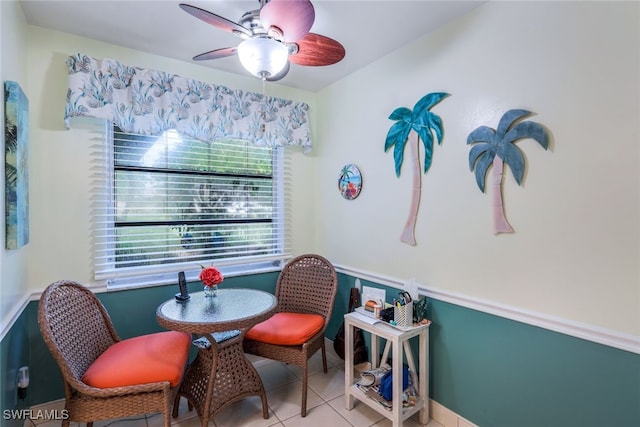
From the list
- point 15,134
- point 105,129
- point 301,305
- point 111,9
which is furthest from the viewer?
point 301,305

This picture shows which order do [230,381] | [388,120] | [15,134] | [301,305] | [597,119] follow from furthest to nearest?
1. [301,305]
2. [388,120]
3. [230,381]
4. [15,134]
5. [597,119]

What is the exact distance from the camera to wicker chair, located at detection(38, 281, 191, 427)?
5.27 feet

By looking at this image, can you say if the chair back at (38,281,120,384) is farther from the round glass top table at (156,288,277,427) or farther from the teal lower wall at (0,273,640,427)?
the round glass top table at (156,288,277,427)

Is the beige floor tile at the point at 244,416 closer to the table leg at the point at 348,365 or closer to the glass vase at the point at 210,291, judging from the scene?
the table leg at the point at 348,365

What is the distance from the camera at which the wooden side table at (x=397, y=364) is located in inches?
76.2

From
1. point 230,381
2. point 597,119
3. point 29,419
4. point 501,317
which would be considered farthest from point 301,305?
point 597,119

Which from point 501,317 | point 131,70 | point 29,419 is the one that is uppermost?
point 131,70

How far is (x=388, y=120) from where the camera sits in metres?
2.51

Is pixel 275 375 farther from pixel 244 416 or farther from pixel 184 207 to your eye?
pixel 184 207

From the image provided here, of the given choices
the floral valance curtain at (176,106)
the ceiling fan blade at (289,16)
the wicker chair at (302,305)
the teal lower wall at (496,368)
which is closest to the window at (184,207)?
the floral valance curtain at (176,106)

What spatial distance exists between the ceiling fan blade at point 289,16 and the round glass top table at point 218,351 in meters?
1.53

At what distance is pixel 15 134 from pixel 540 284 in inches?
110

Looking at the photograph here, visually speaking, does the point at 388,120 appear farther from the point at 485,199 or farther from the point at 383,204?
the point at 485,199

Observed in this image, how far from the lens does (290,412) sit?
222cm
